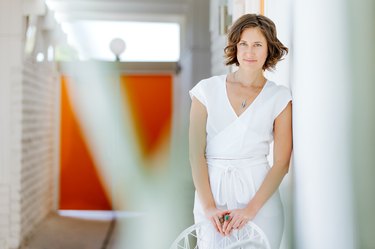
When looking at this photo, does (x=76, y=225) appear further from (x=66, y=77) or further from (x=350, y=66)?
(x=350, y=66)

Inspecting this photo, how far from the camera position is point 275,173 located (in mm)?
1760

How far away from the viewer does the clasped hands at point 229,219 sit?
1.67 metres

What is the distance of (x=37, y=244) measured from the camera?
503 centimetres

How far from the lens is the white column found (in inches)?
63.0

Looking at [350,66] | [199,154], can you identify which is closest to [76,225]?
[199,154]

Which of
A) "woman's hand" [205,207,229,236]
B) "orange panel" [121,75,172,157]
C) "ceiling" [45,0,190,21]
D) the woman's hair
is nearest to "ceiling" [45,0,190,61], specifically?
"ceiling" [45,0,190,21]

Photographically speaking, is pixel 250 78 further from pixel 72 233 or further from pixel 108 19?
pixel 108 19

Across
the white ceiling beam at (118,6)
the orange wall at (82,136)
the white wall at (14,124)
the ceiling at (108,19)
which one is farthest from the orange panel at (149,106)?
the white wall at (14,124)

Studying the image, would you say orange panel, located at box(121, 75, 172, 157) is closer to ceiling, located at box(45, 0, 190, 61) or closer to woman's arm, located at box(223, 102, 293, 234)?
ceiling, located at box(45, 0, 190, 61)

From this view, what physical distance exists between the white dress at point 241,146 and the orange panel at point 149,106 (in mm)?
5263

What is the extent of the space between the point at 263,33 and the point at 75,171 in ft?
18.7

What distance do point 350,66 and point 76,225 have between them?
4.93 metres

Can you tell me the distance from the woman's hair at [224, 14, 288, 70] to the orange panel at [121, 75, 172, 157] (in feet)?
17.2

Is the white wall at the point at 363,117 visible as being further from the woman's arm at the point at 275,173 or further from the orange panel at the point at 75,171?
the orange panel at the point at 75,171
